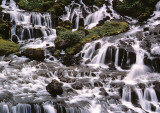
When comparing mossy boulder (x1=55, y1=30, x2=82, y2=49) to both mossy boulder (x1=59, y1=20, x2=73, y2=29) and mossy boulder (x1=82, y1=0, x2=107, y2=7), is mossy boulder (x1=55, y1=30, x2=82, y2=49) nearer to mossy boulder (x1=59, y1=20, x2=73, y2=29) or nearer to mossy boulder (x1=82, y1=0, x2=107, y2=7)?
mossy boulder (x1=59, y1=20, x2=73, y2=29)

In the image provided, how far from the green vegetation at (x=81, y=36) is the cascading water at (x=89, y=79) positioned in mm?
716

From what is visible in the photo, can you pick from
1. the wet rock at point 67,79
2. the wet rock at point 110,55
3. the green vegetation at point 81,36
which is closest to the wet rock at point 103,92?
the wet rock at point 67,79

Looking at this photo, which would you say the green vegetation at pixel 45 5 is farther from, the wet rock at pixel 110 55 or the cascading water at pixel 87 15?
the wet rock at pixel 110 55

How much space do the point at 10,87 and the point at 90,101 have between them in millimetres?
4094

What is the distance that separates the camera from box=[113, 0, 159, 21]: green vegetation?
18606mm

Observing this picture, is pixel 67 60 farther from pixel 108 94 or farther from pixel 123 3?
pixel 123 3

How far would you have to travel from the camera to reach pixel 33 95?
8.28 meters

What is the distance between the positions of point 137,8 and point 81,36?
27.0ft

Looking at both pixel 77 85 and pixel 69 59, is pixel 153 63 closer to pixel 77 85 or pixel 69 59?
pixel 77 85

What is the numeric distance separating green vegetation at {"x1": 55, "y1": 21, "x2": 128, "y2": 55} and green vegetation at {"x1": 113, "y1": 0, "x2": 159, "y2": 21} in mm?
3403

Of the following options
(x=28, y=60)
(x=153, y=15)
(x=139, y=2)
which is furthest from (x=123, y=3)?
(x=28, y=60)

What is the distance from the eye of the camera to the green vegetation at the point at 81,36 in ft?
45.6

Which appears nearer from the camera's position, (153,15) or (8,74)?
(8,74)

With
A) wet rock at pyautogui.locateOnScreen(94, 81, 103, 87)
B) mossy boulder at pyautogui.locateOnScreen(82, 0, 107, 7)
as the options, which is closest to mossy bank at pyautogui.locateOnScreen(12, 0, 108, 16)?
mossy boulder at pyautogui.locateOnScreen(82, 0, 107, 7)
